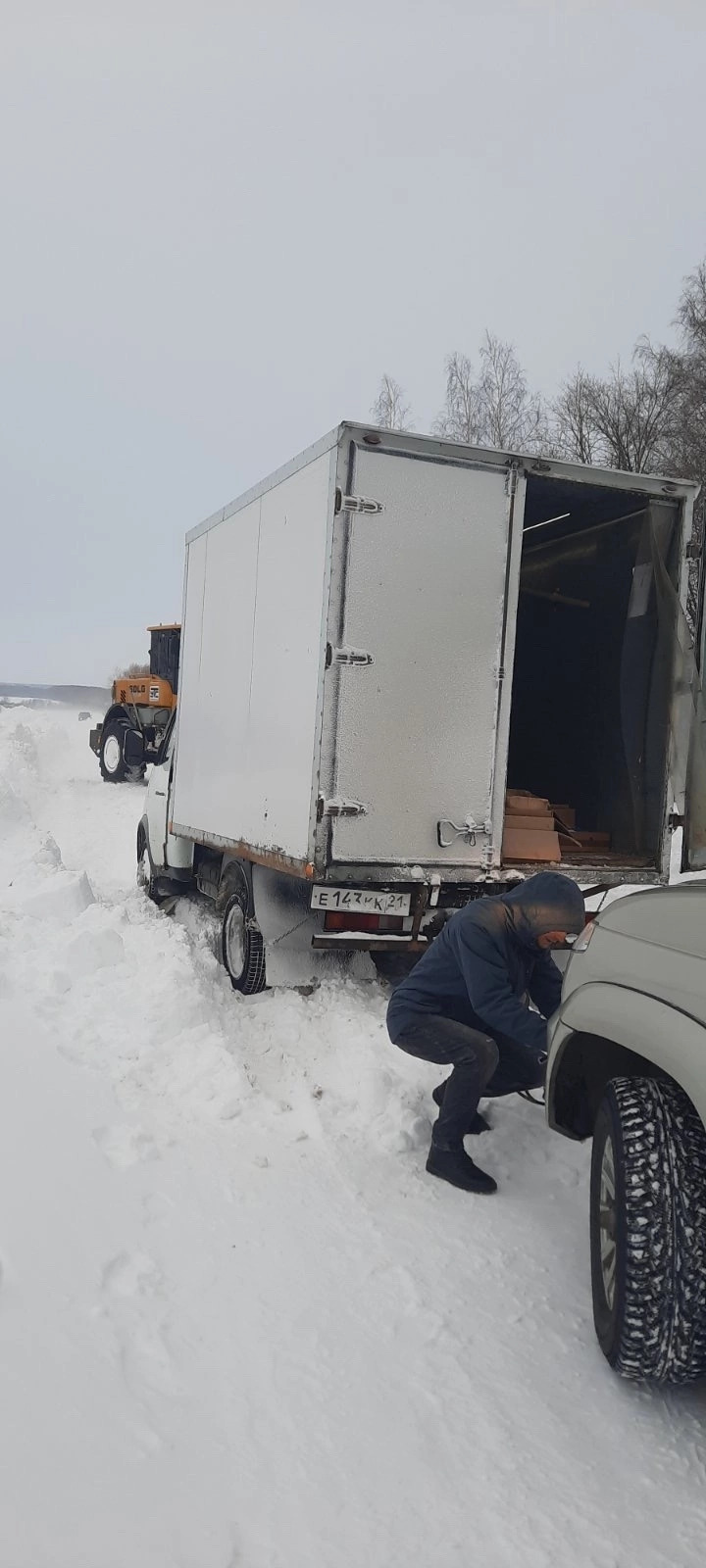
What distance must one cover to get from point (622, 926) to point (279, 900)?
3.64 meters

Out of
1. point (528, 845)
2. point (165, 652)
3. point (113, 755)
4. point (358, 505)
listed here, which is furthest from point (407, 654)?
point (113, 755)

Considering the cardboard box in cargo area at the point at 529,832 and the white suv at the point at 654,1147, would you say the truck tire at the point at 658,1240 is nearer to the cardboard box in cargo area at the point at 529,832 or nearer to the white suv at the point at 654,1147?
the white suv at the point at 654,1147

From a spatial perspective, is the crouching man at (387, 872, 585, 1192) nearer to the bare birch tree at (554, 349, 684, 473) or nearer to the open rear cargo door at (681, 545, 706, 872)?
the open rear cargo door at (681, 545, 706, 872)

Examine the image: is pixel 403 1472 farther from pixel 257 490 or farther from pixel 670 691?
pixel 257 490

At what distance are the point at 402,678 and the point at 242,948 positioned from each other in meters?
2.16

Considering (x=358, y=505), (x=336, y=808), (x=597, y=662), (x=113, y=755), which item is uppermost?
(x=358, y=505)

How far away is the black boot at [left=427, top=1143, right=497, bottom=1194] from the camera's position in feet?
14.1

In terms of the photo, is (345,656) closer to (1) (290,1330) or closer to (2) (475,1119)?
(2) (475,1119)

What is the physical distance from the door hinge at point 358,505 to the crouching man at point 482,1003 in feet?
7.24

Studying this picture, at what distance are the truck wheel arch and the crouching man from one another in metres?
0.56

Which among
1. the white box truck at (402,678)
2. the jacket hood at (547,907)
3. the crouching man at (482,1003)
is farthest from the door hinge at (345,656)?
the jacket hood at (547,907)

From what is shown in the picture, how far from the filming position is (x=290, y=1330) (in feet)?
10.6

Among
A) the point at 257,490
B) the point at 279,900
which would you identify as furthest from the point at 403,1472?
the point at 257,490

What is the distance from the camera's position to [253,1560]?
2340 mm
